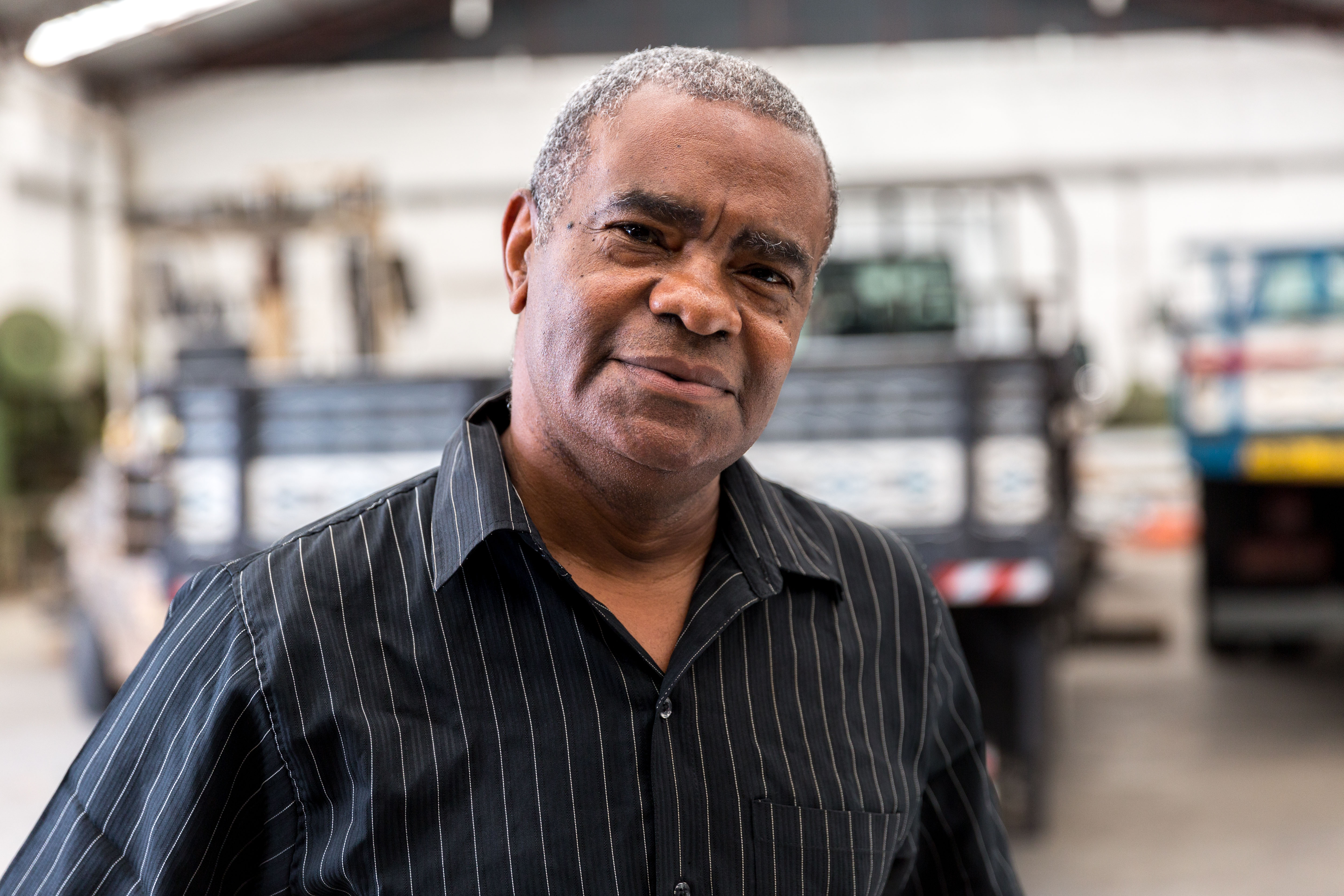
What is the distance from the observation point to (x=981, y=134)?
15.4 metres

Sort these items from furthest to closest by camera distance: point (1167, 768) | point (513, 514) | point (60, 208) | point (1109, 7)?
point (1109, 7) → point (60, 208) → point (1167, 768) → point (513, 514)

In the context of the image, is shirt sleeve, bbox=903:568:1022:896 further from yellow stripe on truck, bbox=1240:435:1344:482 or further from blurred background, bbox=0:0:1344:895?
yellow stripe on truck, bbox=1240:435:1344:482

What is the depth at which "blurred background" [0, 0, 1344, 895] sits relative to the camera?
151 inches

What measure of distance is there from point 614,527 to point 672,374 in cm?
20

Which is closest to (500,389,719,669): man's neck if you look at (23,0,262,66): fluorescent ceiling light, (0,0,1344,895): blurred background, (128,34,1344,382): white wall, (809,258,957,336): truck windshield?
(0,0,1344,895): blurred background

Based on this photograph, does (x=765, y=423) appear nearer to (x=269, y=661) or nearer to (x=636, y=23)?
(x=269, y=661)

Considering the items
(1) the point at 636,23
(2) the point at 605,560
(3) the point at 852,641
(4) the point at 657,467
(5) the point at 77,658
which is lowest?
(5) the point at 77,658

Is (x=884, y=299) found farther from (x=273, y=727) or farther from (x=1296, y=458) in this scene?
(x=273, y=727)

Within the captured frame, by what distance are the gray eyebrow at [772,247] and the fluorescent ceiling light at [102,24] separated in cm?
1050

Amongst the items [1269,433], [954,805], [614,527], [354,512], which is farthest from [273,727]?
[1269,433]

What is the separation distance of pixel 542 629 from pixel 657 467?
19 cm

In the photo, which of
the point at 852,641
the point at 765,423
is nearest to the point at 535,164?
the point at 765,423

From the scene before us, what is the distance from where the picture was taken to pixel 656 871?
110cm

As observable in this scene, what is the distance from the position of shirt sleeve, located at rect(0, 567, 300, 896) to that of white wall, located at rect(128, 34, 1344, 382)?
14.0 m
